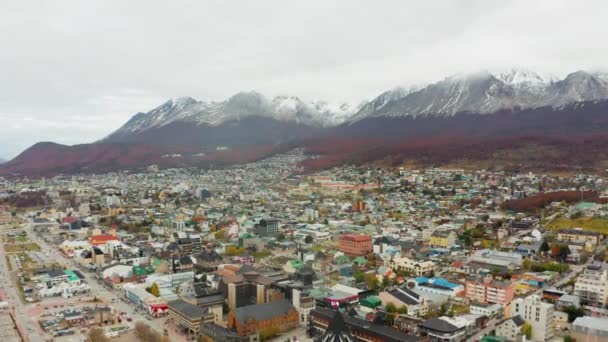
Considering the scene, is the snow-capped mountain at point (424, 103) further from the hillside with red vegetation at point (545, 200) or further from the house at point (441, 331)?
the house at point (441, 331)

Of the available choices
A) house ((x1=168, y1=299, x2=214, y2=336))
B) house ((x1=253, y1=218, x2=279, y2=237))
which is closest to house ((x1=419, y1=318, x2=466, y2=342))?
house ((x1=168, y1=299, x2=214, y2=336))

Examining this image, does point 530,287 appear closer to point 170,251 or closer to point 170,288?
point 170,288

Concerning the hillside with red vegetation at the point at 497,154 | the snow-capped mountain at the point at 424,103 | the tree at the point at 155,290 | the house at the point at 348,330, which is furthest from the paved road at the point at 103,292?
the snow-capped mountain at the point at 424,103

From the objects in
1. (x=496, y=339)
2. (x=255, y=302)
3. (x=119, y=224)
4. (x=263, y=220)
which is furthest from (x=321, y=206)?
(x=496, y=339)

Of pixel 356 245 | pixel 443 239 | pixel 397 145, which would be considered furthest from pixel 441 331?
pixel 397 145

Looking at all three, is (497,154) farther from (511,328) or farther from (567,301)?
(511,328)
